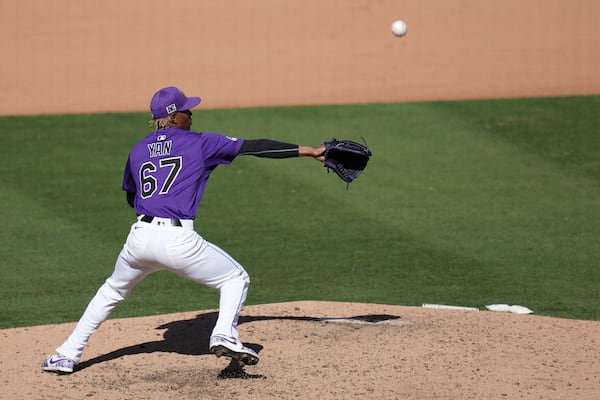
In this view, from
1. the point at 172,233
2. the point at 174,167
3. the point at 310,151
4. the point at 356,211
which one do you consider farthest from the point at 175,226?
the point at 356,211

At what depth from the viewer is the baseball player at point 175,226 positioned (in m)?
6.27

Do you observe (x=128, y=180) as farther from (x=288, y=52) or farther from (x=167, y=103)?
(x=288, y=52)

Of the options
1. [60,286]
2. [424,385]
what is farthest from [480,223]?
[424,385]

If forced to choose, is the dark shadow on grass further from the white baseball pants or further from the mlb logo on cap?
the mlb logo on cap

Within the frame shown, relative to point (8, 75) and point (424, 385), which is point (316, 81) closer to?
point (8, 75)

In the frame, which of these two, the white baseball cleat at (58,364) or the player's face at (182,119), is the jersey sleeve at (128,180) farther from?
the white baseball cleat at (58,364)

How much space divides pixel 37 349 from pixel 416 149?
24.8 feet

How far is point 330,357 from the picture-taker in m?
6.83

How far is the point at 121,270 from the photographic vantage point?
649 cm

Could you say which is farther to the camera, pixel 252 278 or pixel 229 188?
pixel 229 188

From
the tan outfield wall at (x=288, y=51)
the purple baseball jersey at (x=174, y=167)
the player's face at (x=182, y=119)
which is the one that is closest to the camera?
the purple baseball jersey at (x=174, y=167)

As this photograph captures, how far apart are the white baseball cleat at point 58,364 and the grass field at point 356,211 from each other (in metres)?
1.82

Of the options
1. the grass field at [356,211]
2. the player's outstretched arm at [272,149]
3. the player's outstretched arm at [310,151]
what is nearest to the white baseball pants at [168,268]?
the player's outstretched arm at [272,149]

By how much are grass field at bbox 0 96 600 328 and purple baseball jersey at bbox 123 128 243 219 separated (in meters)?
2.43
